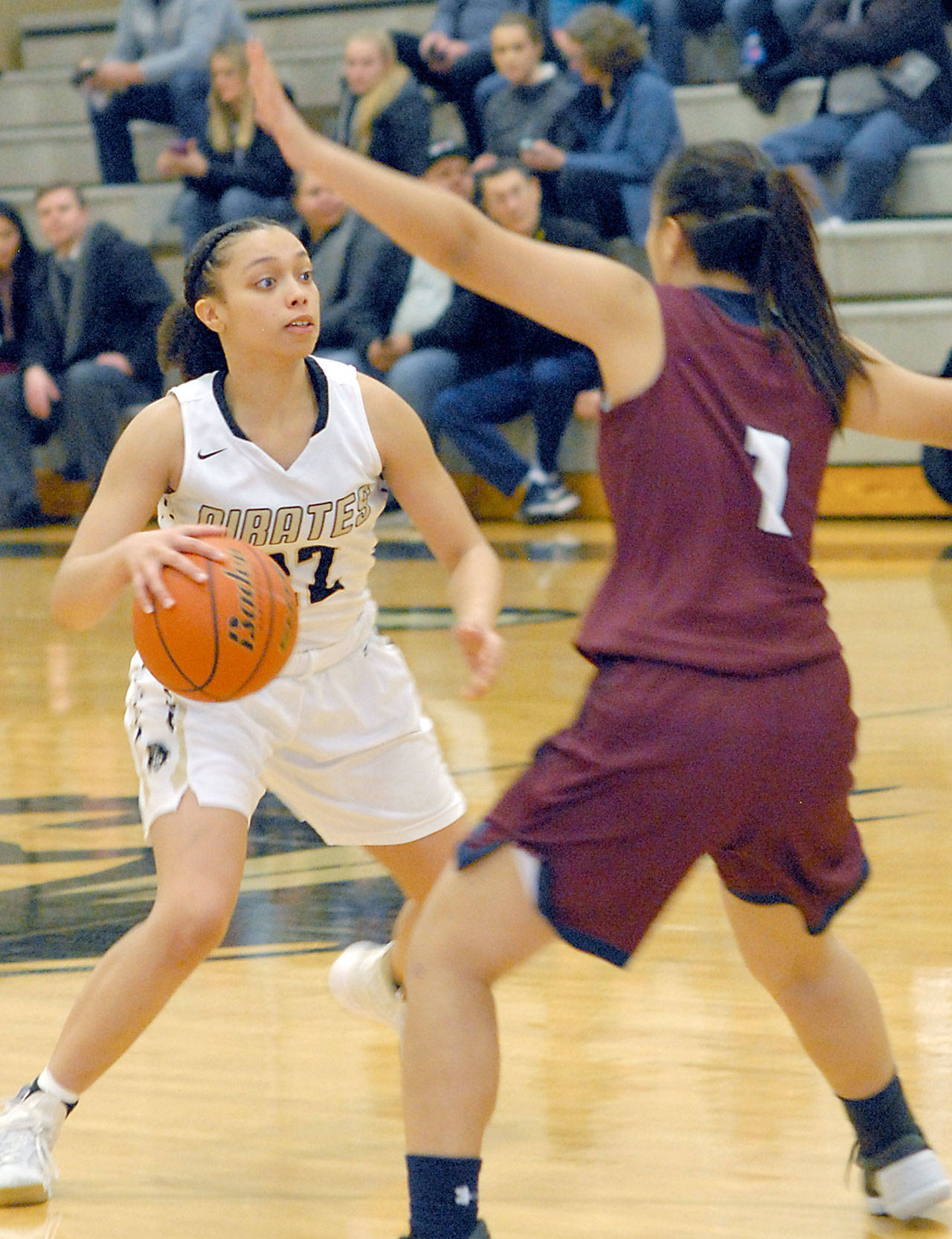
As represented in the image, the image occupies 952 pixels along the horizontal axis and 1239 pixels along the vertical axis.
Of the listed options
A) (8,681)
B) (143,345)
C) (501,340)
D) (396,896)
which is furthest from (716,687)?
(143,345)

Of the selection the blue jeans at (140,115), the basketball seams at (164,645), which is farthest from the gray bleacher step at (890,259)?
the basketball seams at (164,645)

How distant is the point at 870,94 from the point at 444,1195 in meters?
8.91

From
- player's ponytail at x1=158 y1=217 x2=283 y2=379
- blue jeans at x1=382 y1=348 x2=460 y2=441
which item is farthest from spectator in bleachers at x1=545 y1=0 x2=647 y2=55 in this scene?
player's ponytail at x1=158 y1=217 x2=283 y2=379

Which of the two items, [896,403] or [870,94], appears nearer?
[896,403]

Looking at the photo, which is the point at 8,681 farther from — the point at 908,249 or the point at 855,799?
the point at 908,249

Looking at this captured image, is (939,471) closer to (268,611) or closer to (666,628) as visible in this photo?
(268,611)

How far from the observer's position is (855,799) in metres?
5.05

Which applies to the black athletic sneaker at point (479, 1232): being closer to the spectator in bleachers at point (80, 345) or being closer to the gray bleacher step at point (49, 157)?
the spectator in bleachers at point (80, 345)

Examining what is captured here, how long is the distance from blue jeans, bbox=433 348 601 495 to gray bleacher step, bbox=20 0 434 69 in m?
3.79

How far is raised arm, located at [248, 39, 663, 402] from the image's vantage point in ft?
7.30

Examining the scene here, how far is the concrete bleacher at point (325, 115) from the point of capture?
9977 millimetres

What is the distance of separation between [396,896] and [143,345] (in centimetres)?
747

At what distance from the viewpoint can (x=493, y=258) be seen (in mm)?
2273

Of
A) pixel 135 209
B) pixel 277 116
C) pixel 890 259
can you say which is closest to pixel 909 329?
pixel 890 259
